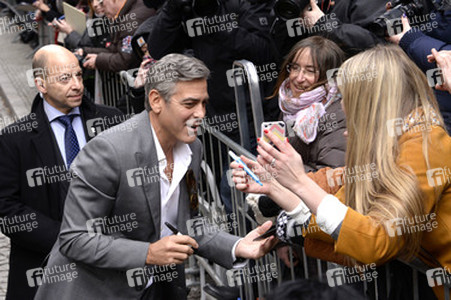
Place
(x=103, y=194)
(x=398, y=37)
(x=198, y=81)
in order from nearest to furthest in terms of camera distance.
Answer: (x=103, y=194), (x=198, y=81), (x=398, y=37)

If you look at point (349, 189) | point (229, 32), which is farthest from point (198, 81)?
point (229, 32)

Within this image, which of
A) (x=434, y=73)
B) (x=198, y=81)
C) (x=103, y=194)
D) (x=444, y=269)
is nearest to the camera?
(x=444, y=269)

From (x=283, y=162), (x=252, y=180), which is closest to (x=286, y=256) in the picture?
(x=252, y=180)

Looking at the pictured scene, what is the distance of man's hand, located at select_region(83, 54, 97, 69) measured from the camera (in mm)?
7773

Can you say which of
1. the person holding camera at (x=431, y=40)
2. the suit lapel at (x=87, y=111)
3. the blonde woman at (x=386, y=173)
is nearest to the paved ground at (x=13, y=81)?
the suit lapel at (x=87, y=111)

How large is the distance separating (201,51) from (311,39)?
121 cm

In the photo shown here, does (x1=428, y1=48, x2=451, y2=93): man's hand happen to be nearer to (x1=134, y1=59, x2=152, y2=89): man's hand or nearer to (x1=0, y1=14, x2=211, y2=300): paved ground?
(x1=134, y1=59, x2=152, y2=89): man's hand

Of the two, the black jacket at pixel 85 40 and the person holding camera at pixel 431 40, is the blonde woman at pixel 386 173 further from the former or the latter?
the black jacket at pixel 85 40

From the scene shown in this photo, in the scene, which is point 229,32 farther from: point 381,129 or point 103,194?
point 381,129

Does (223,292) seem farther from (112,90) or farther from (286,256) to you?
(112,90)

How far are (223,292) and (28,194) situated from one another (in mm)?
1354

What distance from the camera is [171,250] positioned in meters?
3.44

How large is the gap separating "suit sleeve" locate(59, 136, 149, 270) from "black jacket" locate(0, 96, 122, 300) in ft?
3.13

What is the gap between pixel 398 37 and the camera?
4367 mm
